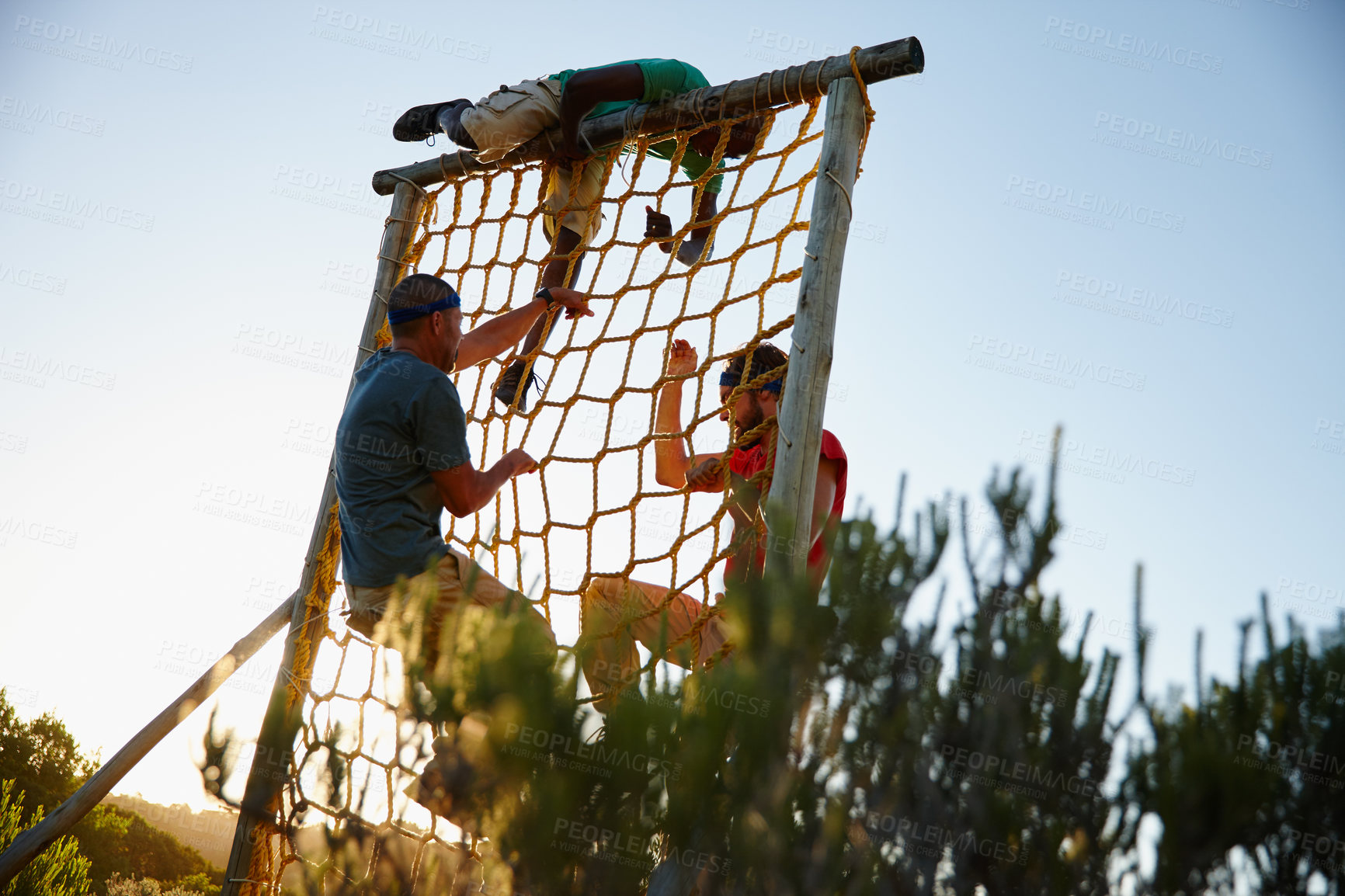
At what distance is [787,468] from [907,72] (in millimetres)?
869

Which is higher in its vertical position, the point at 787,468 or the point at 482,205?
the point at 482,205

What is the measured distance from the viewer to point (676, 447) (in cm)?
239

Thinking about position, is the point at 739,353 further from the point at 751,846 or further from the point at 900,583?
the point at 751,846

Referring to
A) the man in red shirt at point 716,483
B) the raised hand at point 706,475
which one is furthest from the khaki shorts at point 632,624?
the raised hand at point 706,475

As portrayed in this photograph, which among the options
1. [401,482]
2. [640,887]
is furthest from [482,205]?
[640,887]

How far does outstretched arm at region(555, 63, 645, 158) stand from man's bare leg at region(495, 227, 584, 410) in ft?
0.76

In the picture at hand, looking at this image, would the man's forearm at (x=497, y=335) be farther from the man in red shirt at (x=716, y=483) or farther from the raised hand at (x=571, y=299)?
the man in red shirt at (x=716, y=483)

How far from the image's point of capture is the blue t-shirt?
1.93m

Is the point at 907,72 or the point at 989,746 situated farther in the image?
the point at 907,72

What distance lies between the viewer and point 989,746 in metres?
1.05

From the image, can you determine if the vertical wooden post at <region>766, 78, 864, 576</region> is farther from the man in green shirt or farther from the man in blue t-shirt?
the man in blue t-shirt

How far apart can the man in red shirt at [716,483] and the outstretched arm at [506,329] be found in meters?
0.30

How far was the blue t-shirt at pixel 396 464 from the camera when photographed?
1.93 metres

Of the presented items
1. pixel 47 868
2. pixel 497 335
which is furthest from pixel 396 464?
pixel 47 868
